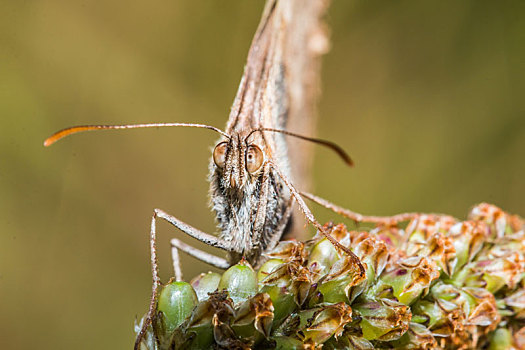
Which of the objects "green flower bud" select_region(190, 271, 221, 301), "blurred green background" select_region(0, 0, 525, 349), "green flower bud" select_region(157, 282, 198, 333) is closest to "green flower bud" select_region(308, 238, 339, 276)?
"green flower bud" select_region(190, 271, 221, 301)

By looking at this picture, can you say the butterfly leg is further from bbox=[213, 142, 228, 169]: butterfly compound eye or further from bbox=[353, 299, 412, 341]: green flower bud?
bbox=[353, 299, 412, 341]: green flower bud

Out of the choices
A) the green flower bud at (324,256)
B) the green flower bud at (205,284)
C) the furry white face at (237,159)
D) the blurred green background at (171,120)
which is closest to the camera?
the green flower bud at (205,284)

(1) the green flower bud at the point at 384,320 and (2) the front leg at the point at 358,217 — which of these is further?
(2) the front leg at the point at 358,217

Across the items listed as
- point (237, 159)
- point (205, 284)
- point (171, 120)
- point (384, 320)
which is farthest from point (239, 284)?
point (171, 120)

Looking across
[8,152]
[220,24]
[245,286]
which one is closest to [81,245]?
[8,152]

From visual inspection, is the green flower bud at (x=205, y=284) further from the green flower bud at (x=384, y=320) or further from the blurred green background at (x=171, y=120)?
the blurred green background at (x=171, y=120)

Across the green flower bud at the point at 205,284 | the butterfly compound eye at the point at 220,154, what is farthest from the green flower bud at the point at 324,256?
the butterfly compound eye at the point at 220,154

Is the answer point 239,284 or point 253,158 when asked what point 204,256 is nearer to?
point 253,158

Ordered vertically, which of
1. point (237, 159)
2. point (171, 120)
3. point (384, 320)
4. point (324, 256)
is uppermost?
point (171, 120)
